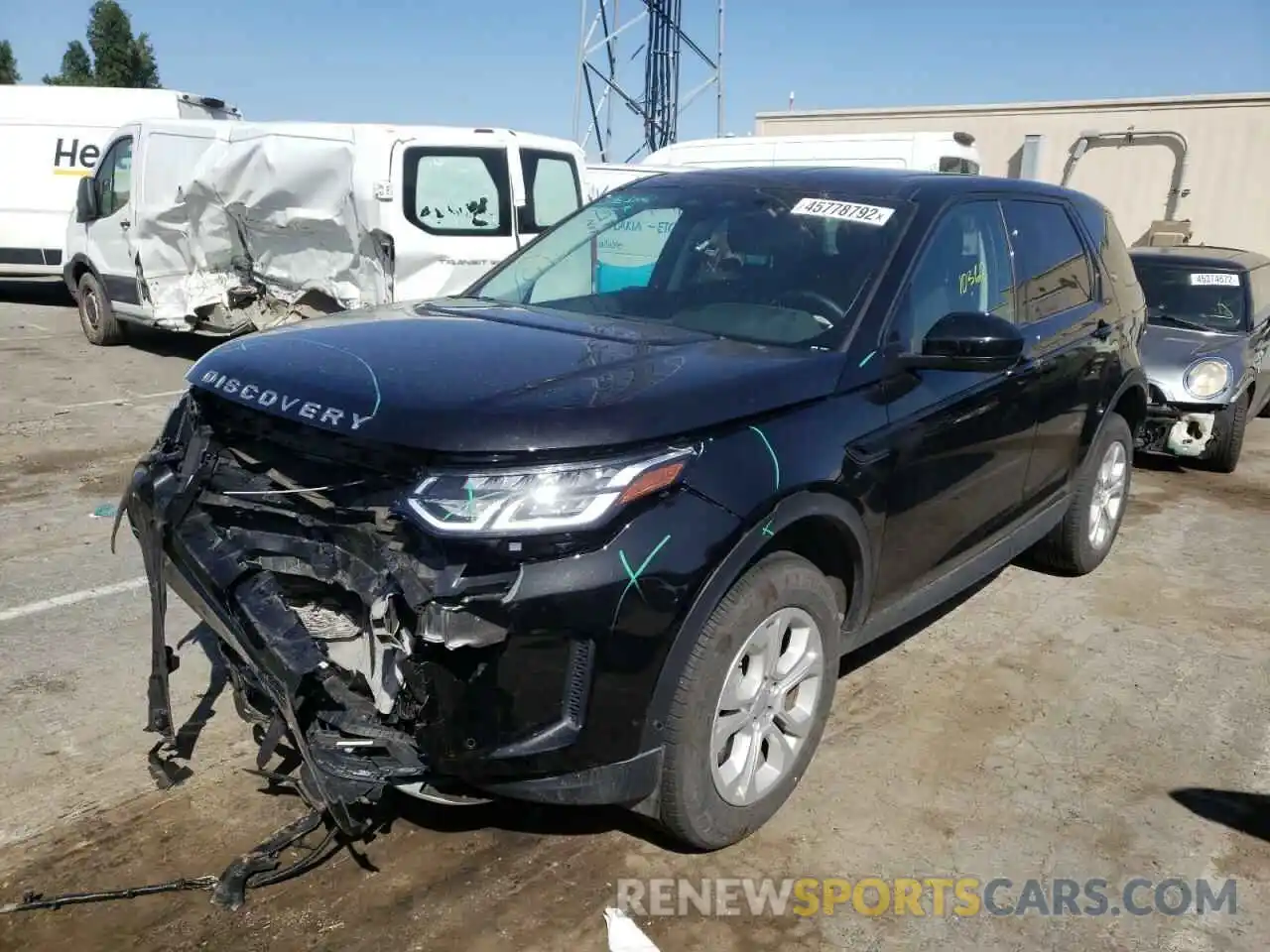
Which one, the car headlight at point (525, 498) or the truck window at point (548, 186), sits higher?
the truck window at point (548, 186)

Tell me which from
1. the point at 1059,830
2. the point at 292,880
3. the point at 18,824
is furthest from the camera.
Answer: the point at 1059,830

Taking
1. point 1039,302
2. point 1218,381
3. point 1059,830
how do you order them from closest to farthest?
1. point 1059,830
2. point 1039,302
3. point 1218,381

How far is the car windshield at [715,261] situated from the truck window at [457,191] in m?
4.69

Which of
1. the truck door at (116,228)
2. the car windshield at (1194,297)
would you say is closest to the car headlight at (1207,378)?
the car windshield at (1194,297)

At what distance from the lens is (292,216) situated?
9.51 metres

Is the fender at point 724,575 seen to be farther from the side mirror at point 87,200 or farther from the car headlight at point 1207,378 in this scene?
the side mirror at point 87,200

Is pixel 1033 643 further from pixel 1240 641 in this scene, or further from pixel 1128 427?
pixel 1128 427

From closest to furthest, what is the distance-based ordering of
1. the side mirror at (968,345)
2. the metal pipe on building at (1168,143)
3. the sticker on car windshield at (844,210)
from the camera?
1. the side mirror at (968,345)
2. the sticker on car windshield at (844,210)
3. the metal pipe on building at (1168,143)

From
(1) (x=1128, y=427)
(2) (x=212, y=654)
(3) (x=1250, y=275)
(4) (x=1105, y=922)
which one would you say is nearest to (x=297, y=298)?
(2) (x=212, y=654)

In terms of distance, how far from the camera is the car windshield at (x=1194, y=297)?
7.96m

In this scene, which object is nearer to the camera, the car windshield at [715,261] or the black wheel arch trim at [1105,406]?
the car windshield at [715,261]

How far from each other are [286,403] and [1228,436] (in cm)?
707

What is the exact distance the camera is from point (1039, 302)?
432cm

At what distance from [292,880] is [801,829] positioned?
1442mm
